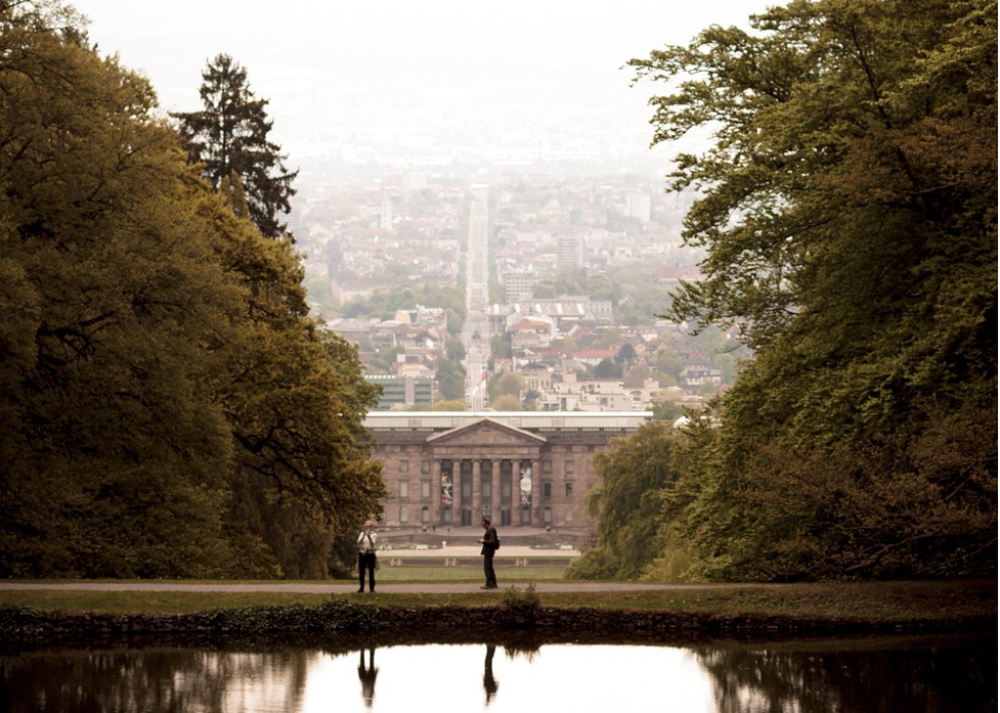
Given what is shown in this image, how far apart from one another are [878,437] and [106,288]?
12.6 metres

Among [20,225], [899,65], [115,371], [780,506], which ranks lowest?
[780,506]

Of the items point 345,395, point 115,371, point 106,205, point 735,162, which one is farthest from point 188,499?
point 345,395

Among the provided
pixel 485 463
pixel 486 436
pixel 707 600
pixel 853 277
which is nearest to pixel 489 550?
pixel 707 600

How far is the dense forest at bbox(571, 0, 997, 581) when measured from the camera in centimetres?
2342

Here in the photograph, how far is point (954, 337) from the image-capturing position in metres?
23.9

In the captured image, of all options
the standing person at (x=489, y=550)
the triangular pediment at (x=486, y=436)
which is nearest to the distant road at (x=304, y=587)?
the standing person at (x=489, y=550)

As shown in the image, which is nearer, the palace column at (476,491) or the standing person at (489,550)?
the standing person at (489,550)

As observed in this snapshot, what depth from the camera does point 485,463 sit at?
496ft

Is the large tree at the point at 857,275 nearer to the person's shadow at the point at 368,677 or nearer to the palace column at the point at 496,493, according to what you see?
the person's shadow at the point at 368,677

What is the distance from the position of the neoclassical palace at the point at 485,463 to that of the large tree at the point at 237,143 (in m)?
94.9

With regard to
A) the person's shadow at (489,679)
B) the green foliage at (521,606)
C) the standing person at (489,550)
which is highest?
the standing person at (489,550)

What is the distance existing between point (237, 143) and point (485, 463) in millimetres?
101515

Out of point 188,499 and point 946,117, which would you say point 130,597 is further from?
point 946,117

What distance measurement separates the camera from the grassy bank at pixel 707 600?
76.6ft
